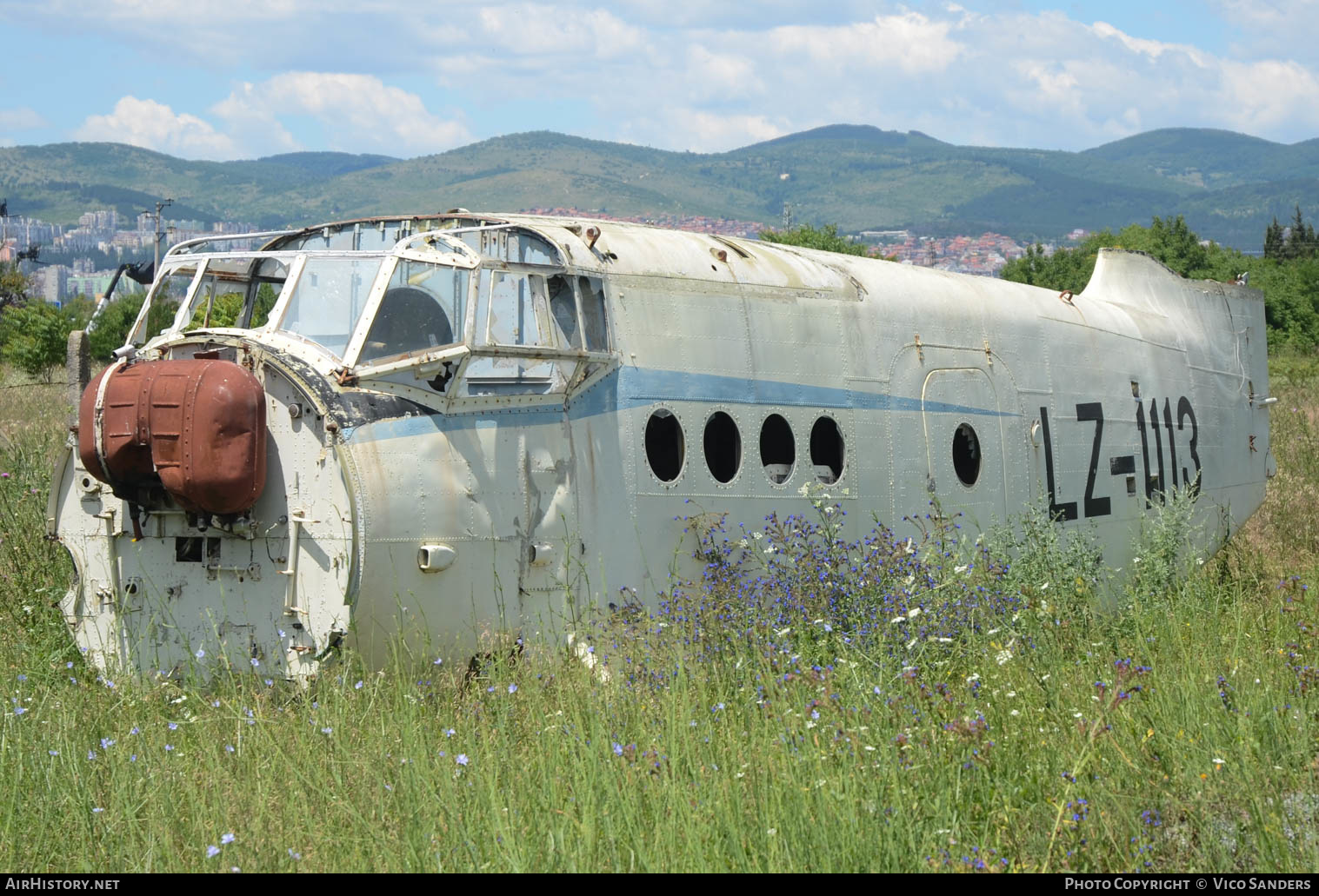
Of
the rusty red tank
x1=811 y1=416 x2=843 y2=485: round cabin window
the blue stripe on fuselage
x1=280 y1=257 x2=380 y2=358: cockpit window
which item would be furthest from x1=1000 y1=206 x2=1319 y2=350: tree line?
the rusty red tank

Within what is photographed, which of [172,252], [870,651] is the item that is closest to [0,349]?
[172,252]

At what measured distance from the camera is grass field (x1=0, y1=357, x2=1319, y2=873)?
4.80 metres

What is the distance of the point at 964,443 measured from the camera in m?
10.1

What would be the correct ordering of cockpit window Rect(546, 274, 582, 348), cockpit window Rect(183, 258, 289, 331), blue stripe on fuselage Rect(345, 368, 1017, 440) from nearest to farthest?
1. blue stripe on fuselage Rect(345, 368, 1017, 440)
2. cockpit window Rect(546, 274, 582, 348)
3. cockpit window Rect(183, 258, 289, 331)

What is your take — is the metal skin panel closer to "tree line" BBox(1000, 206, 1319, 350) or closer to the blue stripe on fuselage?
the blue stripe on fuselage

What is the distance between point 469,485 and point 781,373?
269 cm

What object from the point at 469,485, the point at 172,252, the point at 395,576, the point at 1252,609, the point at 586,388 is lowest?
the point at 1252,609

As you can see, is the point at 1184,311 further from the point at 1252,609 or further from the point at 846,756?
the point at 846,756

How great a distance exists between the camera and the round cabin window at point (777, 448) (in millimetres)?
8484

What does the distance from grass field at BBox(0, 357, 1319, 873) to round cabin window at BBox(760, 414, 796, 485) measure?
43 cm

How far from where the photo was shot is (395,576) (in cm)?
657

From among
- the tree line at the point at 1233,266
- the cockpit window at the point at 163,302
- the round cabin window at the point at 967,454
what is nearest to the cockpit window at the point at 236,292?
the cockpit window at the point at 163,302

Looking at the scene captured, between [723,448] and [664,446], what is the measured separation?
15.5 inches

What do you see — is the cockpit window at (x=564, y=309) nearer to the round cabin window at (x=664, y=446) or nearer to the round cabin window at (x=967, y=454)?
the round cabin window at (x=664, y=446)
